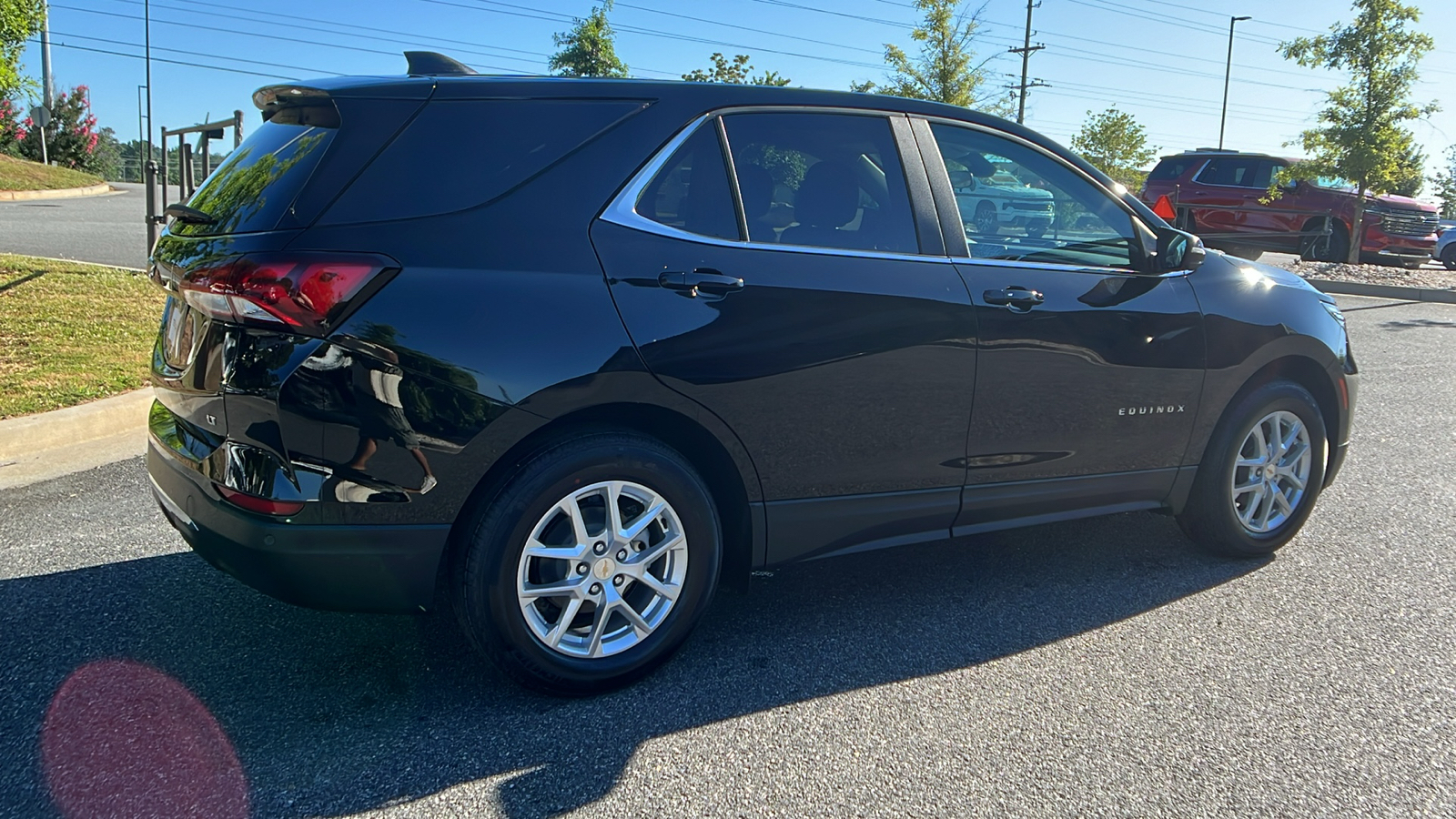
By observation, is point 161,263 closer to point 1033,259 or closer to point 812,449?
point 812,449

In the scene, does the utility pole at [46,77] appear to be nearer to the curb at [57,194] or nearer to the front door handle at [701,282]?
the curb at [57,194]

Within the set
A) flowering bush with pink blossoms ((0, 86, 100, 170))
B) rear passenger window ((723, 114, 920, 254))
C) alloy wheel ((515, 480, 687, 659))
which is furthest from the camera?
flowering bush with pink blossoms ((0, 86, 100, 170))

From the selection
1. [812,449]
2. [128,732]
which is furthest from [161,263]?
[812,449]

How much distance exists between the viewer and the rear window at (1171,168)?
1961cm

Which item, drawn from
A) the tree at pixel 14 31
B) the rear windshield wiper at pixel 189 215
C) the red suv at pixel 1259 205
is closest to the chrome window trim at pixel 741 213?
the rear windshield wiper at pixel 189 215

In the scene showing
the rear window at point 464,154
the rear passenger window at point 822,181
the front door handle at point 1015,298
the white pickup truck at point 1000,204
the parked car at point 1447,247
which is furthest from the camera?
the parked car at point 1447,247

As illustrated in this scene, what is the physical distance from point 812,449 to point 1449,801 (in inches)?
74.4

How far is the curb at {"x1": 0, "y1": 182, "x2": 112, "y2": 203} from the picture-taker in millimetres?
23202

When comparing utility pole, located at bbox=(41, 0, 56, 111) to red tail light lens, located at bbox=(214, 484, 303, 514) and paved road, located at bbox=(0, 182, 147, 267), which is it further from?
red tail light lens, located at bbox=(214, 484, 303, 514)

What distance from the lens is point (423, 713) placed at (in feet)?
9.39

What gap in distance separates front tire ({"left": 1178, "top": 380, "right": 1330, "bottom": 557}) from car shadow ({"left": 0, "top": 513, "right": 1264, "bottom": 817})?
0.50 ft

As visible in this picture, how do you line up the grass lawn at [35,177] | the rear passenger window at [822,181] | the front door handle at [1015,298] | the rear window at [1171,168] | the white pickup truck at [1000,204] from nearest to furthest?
1. the rear passenger window at [822,181]
2. the front door handle at [1015,298]
3. the white pickup truck at [1000,204]
4. the rear window at [1171,168]
5. the grass lawn at [35,177]

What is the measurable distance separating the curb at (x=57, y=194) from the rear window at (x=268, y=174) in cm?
2404

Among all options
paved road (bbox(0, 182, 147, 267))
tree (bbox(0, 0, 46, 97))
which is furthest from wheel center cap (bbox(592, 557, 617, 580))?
paved road (bbox(0, 182, 147, 267))
